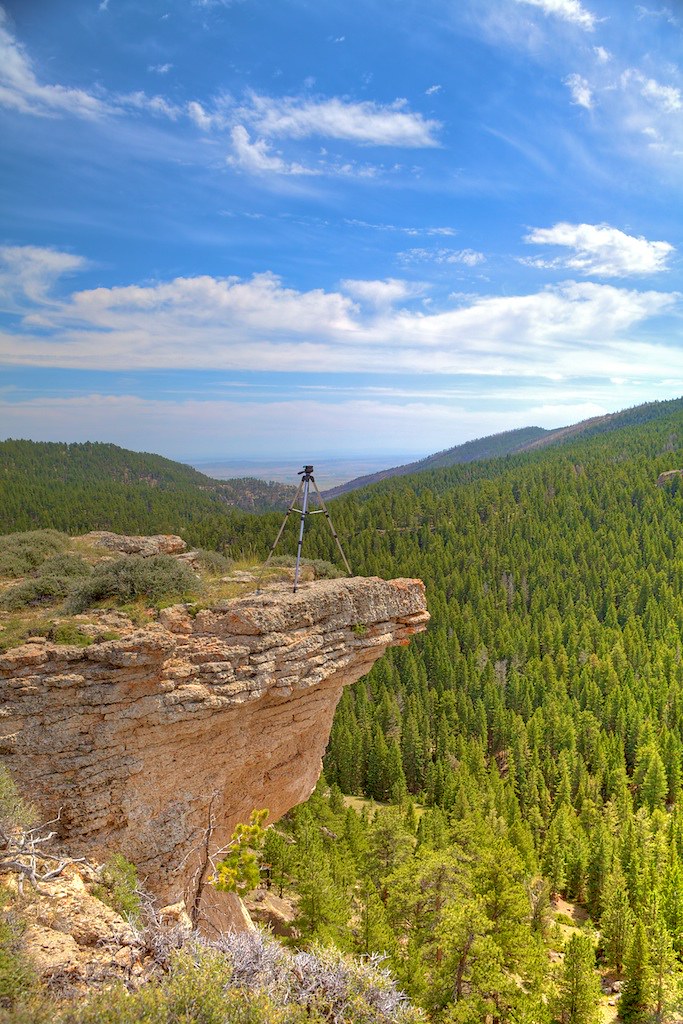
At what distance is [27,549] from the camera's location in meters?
18.5

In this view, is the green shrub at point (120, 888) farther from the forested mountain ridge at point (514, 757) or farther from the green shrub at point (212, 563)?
the forested mountain ridge at point (514, 757)

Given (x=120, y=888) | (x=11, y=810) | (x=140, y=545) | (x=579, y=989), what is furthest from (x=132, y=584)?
(x=579, y=989)

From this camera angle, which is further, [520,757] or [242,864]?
[520,757]

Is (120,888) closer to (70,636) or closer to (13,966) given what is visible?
(13,966)

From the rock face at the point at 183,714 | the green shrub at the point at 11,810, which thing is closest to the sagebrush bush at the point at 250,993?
the rock face at the point at 183,714

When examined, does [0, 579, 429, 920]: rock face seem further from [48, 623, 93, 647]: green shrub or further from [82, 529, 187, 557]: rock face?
[82, 529, 187, 557]: rock face

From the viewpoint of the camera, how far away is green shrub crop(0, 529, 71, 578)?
56.7 ft

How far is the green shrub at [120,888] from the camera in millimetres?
10781

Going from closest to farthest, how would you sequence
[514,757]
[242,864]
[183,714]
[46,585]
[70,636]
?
1. [242,864]
2. [70,636]
3. [183,714]
4. [46,585]
5. [514,757]

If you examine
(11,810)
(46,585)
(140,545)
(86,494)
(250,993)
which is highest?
(86,494)

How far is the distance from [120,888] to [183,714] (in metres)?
3.55

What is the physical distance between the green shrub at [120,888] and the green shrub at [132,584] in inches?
231

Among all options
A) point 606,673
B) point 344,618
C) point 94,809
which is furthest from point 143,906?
point 606,673

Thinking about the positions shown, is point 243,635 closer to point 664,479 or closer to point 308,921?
point 308,921
